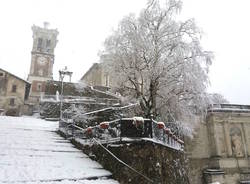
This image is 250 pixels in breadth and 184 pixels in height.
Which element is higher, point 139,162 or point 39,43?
point 39,43

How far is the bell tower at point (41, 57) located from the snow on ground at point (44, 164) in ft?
115

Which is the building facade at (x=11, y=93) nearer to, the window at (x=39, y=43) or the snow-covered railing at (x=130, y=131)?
the window at (x=39, y=43)

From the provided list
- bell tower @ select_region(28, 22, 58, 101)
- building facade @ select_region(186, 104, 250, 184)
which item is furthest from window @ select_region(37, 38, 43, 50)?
building facade @ select_region(186, 104, 250, 184)

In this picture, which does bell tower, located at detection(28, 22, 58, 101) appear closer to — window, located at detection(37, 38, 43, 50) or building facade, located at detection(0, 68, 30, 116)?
window, located at detection(37, 38, 43, 50)

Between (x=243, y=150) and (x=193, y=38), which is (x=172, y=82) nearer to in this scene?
(x=193, y=38)

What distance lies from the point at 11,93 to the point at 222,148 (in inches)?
1000

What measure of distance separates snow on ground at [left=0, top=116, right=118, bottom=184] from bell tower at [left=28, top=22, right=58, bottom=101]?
115 ft

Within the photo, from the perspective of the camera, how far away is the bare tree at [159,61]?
41.3 feet

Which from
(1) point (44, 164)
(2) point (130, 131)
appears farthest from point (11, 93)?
(2) point (130, 131)

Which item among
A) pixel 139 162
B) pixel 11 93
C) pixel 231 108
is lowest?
pixel 139 162

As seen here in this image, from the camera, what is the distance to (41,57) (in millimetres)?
49875

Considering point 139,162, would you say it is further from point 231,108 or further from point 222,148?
point 231,108

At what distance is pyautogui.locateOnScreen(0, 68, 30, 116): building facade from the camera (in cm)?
2975

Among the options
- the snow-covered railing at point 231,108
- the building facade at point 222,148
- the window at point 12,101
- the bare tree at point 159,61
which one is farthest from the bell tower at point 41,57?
the bare tree at point 159,61
